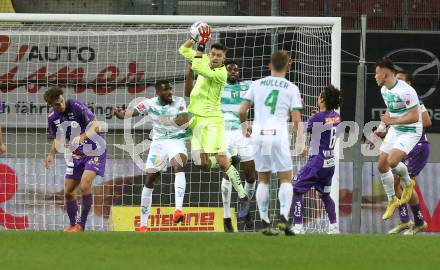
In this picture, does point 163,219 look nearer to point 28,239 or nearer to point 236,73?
point 236,73

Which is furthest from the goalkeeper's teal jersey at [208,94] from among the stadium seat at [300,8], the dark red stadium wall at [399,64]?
the stadium seat at [300,8]

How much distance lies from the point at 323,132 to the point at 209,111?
152 cm

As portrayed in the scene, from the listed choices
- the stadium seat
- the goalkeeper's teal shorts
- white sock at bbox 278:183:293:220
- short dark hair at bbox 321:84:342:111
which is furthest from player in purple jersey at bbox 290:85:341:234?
the stadium seat

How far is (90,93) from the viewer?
61.4 feet

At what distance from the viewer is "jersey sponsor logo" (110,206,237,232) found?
18188 mm

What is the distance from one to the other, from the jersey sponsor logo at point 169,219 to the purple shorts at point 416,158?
11.6 feet

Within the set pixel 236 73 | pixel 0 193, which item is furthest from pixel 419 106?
pixel 0 193

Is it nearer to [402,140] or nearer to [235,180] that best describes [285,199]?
[235,180]

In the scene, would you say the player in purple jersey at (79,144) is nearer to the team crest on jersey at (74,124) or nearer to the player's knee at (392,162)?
the team crest on jersey at (74,124)

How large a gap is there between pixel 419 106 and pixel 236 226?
460cm

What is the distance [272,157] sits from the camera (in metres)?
11.8

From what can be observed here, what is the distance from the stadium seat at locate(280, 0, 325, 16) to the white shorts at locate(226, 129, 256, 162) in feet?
23.8

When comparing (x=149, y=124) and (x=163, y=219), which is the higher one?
(x=149, y=124)

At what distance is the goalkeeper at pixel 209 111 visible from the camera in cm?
1397
